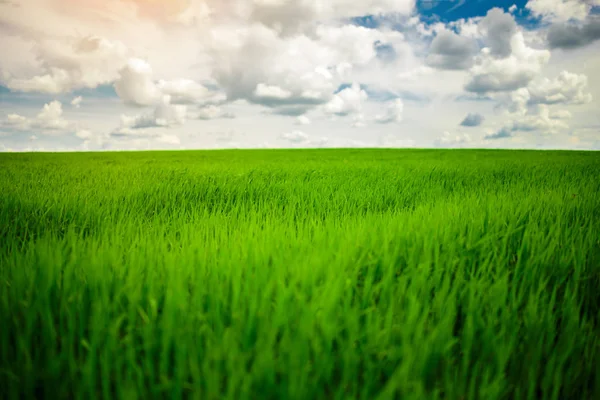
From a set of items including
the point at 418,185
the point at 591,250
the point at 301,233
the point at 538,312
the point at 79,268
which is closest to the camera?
the point at 538,312

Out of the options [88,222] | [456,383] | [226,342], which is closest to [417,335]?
[456,383]

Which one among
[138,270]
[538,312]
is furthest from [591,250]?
[138,270]

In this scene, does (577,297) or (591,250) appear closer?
(577,297)

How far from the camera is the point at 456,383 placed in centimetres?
109

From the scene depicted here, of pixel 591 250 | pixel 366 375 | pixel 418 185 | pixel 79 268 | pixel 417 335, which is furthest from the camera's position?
pixel 418 185

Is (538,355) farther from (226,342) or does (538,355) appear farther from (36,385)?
(36,385)

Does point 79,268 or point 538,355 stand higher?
point 79,268

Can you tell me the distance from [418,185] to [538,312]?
4121mm

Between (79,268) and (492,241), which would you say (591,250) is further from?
(79,268)

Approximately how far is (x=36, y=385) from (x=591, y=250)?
2.84m

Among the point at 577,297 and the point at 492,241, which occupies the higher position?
the point at 492,241

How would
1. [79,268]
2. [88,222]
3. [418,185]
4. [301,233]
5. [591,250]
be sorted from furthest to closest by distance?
[418,185], [88,222], [301,233], [591,250], [79,268]

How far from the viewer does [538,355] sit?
4.00ft

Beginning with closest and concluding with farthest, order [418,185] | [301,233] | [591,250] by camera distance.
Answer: [591,250]
[301,233]
[418,185]
